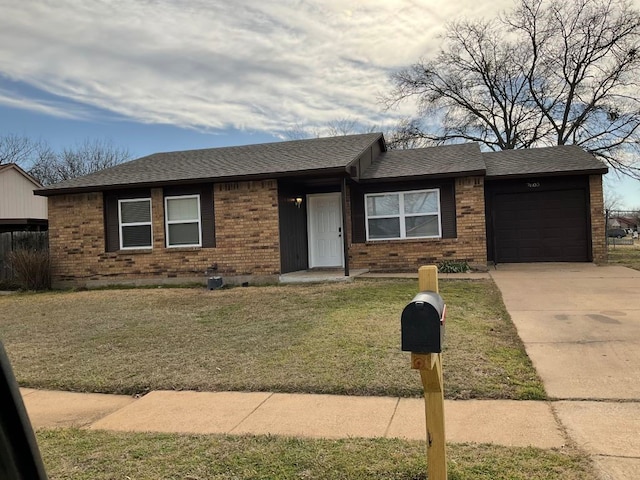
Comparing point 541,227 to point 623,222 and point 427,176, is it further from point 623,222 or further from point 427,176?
point 623,222

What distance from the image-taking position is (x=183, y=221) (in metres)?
14.0

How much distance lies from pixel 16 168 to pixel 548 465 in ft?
98.2

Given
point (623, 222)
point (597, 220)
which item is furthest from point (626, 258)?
point (623, 222)

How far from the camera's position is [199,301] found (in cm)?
1038

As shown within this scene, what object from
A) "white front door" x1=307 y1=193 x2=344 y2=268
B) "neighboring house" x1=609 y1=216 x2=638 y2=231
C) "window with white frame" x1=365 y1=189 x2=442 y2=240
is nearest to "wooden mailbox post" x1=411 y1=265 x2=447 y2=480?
"window with white frame" x1=365 y1=189 x2=442 y2=240

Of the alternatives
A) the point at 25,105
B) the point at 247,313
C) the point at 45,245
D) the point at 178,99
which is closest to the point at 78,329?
the point at 247,313

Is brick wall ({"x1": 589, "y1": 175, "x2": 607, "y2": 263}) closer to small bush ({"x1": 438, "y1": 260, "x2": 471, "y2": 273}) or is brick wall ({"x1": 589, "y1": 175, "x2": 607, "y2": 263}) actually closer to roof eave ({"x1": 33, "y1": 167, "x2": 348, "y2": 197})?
small bush ({"x1": 438, "y1": 260, "x2": 471, "y2": 273})

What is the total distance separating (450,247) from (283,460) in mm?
11176

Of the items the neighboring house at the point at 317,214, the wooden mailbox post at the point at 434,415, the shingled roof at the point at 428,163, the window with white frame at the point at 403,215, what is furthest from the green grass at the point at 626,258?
the wooden mailbox post at the point at 434,415

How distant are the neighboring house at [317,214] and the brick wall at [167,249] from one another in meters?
0.03

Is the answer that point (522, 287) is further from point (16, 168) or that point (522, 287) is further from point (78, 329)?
point (16, 168)

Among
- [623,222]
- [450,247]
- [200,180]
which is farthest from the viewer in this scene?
[623,222]

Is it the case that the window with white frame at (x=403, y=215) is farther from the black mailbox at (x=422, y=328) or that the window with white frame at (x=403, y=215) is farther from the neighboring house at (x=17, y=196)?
the neighboring house at (x=17, y=196)

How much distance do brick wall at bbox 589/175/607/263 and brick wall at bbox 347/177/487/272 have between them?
3.73 metres
